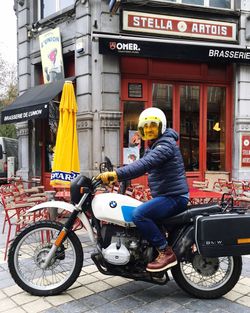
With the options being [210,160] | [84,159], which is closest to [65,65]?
[84,159]

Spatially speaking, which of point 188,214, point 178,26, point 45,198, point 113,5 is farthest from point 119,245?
point 178,26

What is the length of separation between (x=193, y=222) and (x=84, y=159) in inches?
236

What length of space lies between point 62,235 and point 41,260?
38 cm

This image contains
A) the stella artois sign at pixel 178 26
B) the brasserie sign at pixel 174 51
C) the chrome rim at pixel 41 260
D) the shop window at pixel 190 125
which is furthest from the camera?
the shop window at pixel 190 125

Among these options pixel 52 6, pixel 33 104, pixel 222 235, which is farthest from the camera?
pixel 52 6

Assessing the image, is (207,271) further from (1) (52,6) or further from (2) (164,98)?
(1) (52,6)

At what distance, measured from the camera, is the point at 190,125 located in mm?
10344

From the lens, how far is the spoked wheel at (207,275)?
12.6ft

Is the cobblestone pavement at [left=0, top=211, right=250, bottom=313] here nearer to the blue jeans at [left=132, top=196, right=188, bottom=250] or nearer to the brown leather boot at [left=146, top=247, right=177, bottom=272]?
the brown leather boot at [left=146, top=247, right=177, bottom=272]

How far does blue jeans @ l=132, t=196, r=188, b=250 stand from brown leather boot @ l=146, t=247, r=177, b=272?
6 cm

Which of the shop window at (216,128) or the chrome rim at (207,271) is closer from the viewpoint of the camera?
the chrome rim at (207,271)

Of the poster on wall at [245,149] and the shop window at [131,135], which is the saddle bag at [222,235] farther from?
the poster on wall at [245,149]

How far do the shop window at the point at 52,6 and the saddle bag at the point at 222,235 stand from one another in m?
8.39

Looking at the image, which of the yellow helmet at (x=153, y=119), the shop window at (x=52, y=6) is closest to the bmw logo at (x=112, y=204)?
the yellow helmet at (x=153, y=119)
